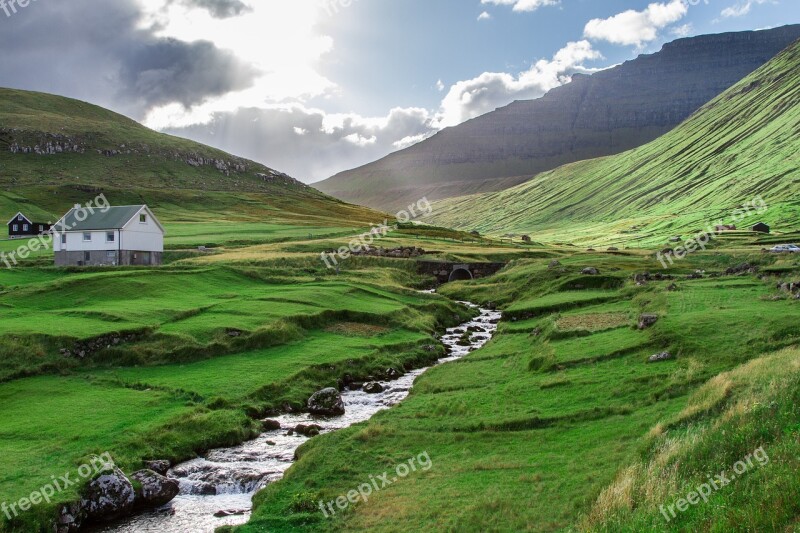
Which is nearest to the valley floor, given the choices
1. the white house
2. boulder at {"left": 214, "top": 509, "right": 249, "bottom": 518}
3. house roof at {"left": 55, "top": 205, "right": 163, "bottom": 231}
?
boulder at {"left": 214, "top": 509, "right": 249, "bottom": 518}

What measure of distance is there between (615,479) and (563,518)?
87.6 inches

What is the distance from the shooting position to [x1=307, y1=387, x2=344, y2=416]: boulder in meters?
38.2

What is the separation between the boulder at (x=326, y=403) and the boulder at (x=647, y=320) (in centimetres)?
2270

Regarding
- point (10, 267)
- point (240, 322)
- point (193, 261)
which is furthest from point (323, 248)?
point (240, 322)

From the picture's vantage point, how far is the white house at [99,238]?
89.9m

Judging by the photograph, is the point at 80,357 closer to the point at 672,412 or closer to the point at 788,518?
the point at 672,412

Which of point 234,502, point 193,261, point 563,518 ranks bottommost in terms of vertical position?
point 234,502

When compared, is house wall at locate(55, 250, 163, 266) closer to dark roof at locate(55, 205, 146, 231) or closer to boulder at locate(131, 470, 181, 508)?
dark roof at locate(55, 205, 146, 231)

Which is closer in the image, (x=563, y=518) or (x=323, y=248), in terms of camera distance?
(x=563, y=518)

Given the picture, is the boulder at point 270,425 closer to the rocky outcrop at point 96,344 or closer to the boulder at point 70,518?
the boulder at point 70,518

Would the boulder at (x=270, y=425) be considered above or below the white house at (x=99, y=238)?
below

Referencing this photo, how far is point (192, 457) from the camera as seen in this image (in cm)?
3128

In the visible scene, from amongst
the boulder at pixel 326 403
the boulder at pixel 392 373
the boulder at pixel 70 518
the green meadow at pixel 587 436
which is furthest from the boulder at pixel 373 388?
the boulder at pixel 70 518

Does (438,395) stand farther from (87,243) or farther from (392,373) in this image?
(87,243)
